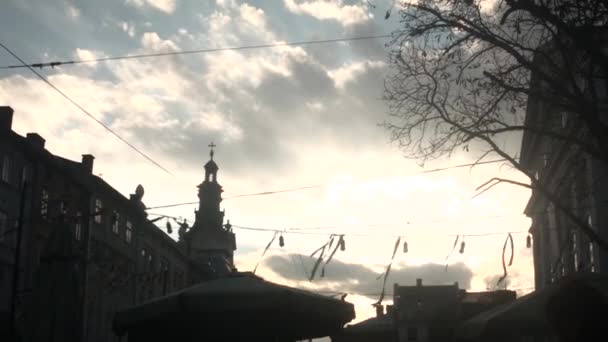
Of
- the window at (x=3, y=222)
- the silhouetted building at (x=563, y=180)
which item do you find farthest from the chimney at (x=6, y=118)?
the silhouetted building at (x=563, y=180)

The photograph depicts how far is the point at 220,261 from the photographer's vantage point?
10369 centimetres

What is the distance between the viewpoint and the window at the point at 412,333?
→ 7975 centimetres

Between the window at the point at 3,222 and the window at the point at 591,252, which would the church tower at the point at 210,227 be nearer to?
the window at the point at 3,222

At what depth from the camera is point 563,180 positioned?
51.3ft

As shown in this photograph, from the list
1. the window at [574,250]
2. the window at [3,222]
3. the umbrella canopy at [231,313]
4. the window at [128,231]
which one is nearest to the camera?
the umbrella canopy at [231,313]

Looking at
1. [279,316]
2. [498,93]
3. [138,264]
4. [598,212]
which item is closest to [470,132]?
[498,93]

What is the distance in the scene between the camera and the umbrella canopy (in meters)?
9.02

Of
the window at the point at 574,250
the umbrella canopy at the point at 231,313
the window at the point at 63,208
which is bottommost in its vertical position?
the umbrella canopy at the point at 231,313

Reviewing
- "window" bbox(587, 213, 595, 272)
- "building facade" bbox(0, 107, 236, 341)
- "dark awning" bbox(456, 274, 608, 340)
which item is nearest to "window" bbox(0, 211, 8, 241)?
"building facade" bbox(0, 107, 236, 341)

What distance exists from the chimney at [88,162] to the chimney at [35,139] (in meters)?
6.53

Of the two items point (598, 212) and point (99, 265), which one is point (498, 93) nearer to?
point (598, 212)

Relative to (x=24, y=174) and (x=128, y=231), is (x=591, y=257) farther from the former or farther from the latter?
(x=128, y=231)

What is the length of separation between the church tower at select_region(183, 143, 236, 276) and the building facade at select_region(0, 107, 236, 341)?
41.4 metres

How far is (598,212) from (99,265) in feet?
88.9
